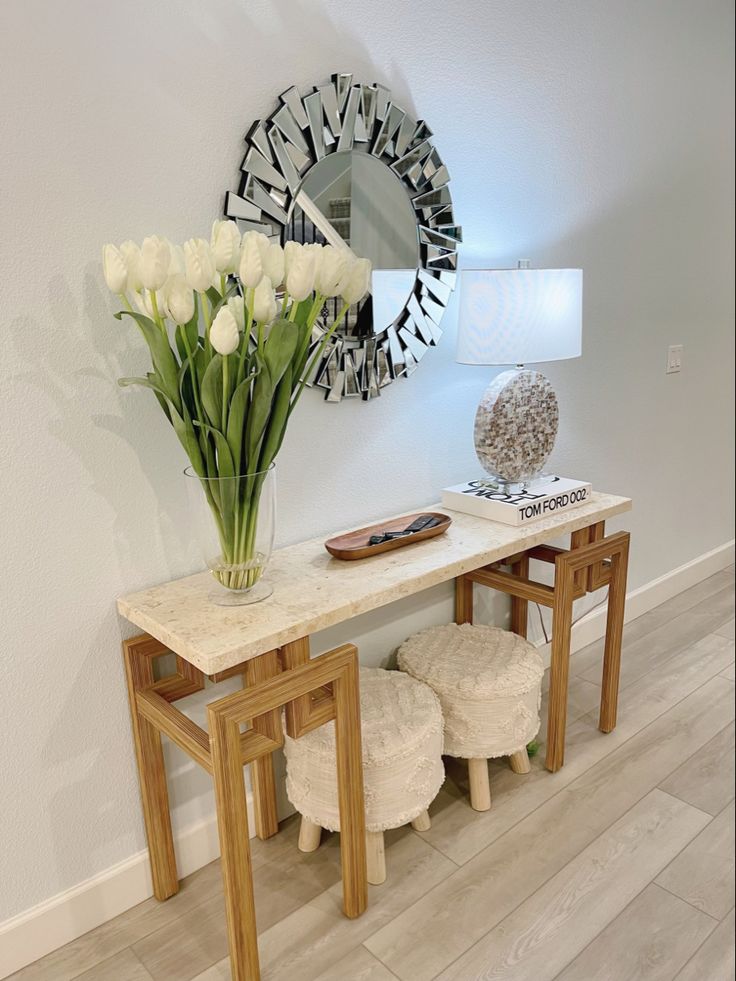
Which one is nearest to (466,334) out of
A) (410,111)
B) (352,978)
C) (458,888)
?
(410,111)

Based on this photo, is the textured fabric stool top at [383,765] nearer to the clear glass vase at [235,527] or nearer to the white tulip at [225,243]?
the clear glass vase at [235,527]

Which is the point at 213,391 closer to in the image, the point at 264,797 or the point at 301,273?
the point at 301,273

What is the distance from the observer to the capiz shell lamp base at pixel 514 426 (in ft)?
6.38

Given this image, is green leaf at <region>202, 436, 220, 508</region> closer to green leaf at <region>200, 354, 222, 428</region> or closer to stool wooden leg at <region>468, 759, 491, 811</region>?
green leaf at <region>200, 354, 222, 428</region>

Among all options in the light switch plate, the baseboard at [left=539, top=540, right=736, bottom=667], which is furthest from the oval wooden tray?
the light switch plate

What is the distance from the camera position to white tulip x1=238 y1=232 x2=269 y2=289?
1.21 metres

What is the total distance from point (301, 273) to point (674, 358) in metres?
2.12

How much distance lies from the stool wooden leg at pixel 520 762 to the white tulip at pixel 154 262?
1486 mm

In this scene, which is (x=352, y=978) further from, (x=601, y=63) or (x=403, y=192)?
(x=601, y=63)

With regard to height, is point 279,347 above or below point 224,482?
above

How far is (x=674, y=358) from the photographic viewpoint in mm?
2930

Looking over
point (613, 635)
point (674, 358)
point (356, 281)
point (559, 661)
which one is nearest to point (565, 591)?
point (559, 661)

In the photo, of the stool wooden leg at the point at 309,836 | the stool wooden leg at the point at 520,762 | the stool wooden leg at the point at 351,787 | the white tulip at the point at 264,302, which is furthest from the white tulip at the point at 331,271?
the stool wooden leg at the point at 520,762

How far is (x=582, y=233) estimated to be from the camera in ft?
7.91
